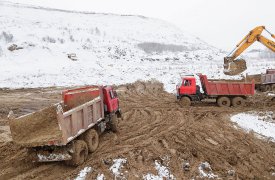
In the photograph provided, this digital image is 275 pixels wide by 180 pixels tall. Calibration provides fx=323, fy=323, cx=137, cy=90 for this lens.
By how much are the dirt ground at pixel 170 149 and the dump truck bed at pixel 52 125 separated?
101cm

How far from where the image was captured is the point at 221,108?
21.2 m

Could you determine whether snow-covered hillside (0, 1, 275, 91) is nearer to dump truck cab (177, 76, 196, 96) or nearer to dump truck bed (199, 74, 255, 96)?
dump truck cab (177, 76, 196, 96)

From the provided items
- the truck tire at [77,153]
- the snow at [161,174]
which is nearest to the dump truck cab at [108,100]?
the truck tire at [77,153]

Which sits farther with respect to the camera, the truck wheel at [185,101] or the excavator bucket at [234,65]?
the excavator bucket at [234,65]

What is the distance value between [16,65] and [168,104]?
80.4 ft

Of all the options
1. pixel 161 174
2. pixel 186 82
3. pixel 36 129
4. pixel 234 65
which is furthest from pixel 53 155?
pixel 234 65

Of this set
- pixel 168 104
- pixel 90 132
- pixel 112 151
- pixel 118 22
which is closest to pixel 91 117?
pixel 90 132

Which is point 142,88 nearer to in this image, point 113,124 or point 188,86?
point 188,86

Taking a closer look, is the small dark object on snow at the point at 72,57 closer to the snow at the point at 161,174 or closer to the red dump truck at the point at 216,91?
the red dump truck at the point at 216,91

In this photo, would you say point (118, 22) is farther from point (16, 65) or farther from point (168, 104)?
point (168, 104)

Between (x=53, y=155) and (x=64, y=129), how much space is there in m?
1.16

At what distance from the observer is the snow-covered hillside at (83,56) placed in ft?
121

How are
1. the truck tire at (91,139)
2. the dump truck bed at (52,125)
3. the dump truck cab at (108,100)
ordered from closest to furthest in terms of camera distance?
the dump truck bed at (52,125), the truck tire at (91,139), the dump truck cab at (108,100)

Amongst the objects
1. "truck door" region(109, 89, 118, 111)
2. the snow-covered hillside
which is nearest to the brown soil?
"truck door" region(109, 89, 118, 111)
